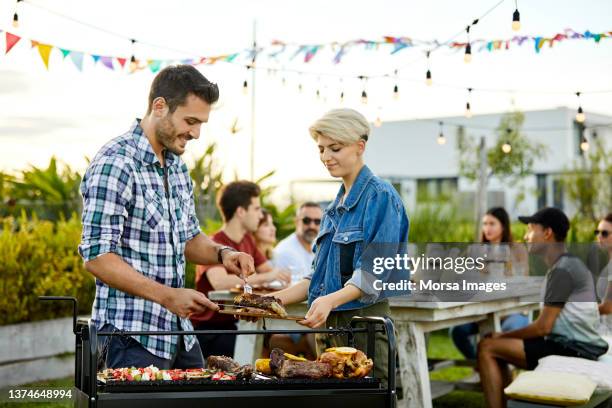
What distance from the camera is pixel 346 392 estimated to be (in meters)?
2.84

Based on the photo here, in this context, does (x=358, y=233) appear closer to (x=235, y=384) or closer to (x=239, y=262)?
(x=239, y=262)

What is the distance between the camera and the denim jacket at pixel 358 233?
3.42 meters

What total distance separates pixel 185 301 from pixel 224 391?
0.34m

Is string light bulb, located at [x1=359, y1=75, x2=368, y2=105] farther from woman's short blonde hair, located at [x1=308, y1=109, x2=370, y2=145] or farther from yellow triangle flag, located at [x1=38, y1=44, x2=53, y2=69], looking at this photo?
woman's short blonde hair, located at [x1=308, y1=109, x2=370, y2=145]

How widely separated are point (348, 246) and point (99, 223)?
0.98 metres

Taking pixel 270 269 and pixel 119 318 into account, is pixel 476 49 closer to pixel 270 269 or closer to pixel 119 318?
pixel 270 269

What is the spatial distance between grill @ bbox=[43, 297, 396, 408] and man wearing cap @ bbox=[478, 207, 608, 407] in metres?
2.78

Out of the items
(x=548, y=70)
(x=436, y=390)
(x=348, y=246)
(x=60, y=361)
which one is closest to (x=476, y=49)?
(x=548, y=70)

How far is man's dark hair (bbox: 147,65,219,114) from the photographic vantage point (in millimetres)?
3176

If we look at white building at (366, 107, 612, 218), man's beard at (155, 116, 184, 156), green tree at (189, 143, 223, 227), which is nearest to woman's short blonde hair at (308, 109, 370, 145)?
man's beard at (155, 116, 184, 156)

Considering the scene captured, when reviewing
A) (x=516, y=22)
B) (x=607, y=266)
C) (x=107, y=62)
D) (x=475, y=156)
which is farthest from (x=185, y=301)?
(x=475, y=156)

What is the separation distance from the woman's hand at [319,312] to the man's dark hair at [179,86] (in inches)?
32.1

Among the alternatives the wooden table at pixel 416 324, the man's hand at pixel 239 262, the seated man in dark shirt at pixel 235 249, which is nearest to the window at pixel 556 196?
the seated man in dark shirt at pixel 235 249

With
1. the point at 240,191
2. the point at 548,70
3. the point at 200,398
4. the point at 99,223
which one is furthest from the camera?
the point at 548,70
